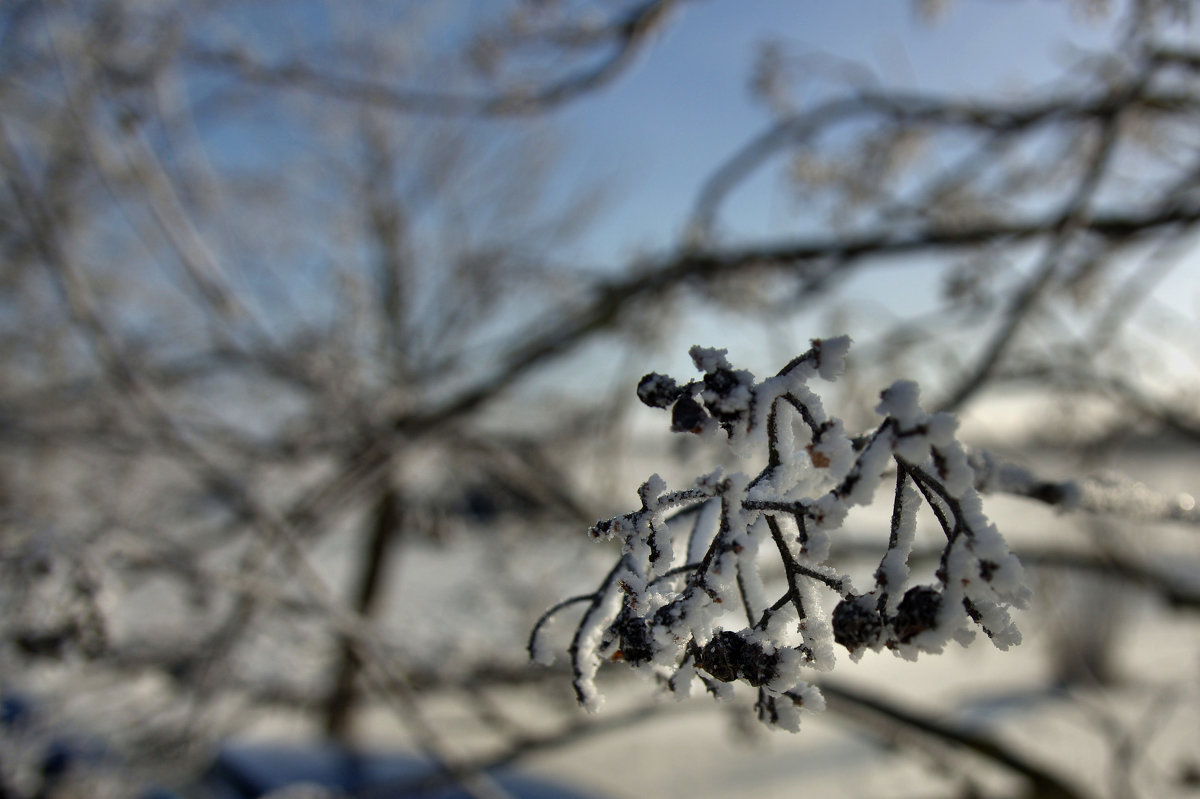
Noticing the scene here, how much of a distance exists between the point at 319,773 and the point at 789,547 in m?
4.23

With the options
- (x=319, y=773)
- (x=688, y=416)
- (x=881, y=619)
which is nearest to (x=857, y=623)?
(x=881, y=619)

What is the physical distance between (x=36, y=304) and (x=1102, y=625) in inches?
511

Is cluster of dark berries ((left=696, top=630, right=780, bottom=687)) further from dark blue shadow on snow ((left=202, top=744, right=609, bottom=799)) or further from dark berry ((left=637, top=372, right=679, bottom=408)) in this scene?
dark blue shadow on snow ((left=202, top=744, right=609, bottom=799))

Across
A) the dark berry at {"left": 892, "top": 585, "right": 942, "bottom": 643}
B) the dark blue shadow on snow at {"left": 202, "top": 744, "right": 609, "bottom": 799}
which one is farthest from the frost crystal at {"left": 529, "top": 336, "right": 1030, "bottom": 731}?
the dark blue shadow on snow at {"left": 202, "top": 744, "right": 609, "bottom": 799}

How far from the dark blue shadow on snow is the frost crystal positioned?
3227 mm

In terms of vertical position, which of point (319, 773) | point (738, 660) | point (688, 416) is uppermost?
point (319, 773)

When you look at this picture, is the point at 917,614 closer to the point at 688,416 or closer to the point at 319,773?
the point at 688,416

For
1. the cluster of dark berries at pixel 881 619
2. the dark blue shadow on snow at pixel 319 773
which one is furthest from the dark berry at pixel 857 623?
the dark blue shadow on snow at pixel 319 773

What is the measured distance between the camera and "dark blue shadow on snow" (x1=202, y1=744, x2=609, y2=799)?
3.49 metres

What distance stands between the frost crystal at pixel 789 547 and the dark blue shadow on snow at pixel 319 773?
323 cm

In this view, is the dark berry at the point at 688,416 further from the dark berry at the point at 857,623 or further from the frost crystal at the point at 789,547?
the dark berry at the point at 857,623

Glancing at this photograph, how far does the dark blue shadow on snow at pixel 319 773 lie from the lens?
3.49 meters

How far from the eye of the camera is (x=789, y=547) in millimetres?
575

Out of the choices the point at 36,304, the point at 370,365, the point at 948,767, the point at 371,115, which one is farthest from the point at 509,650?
the point at 371,115
